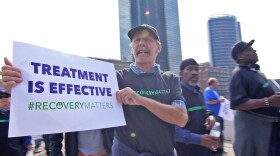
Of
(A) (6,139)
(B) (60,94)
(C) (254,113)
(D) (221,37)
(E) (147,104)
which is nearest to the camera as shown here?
(B) (60,94)

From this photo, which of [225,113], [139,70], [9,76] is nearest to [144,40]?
[139,70]

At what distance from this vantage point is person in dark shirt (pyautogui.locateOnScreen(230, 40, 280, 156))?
2.88m

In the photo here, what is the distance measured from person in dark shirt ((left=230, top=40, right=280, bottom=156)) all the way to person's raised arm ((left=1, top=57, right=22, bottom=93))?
7.69 ft

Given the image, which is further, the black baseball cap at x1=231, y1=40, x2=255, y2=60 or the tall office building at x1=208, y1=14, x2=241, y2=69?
the tall office building at x1=208, y1=14, x2=241, y2=69

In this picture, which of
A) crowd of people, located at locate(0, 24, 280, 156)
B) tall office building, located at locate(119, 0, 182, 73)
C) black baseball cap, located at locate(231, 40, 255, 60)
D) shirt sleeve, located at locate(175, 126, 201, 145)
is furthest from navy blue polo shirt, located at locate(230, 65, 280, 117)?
tall office building, located at locate(119, 0, 182, 73)

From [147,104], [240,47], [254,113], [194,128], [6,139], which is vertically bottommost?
[6,139]

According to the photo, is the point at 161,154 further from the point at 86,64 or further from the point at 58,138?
the point at 58,138

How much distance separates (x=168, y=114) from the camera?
79.4 inches

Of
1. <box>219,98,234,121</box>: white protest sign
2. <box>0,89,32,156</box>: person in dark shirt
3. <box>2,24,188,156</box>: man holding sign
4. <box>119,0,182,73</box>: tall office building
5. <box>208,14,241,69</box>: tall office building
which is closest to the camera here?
<box>2,24,188,156</box>: man holding sign

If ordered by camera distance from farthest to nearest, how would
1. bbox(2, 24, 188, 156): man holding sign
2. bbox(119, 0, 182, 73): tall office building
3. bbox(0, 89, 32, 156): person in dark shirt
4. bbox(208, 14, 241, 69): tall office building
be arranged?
bbox(208, 14, 241, 69): tall office building < bbox(119, 0, 182, 73): tall office building < bbox(0, 89, 32, 156): person in dark shirt < bbox(2, 24, 188, 156): man holding sign

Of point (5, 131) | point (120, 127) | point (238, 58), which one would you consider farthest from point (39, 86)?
point (5, 131)

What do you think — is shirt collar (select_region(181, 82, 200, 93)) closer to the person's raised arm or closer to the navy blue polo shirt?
the navy blue polo shirt

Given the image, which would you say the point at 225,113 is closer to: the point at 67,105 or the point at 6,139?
the point at 6,139

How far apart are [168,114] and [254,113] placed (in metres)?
1.42
